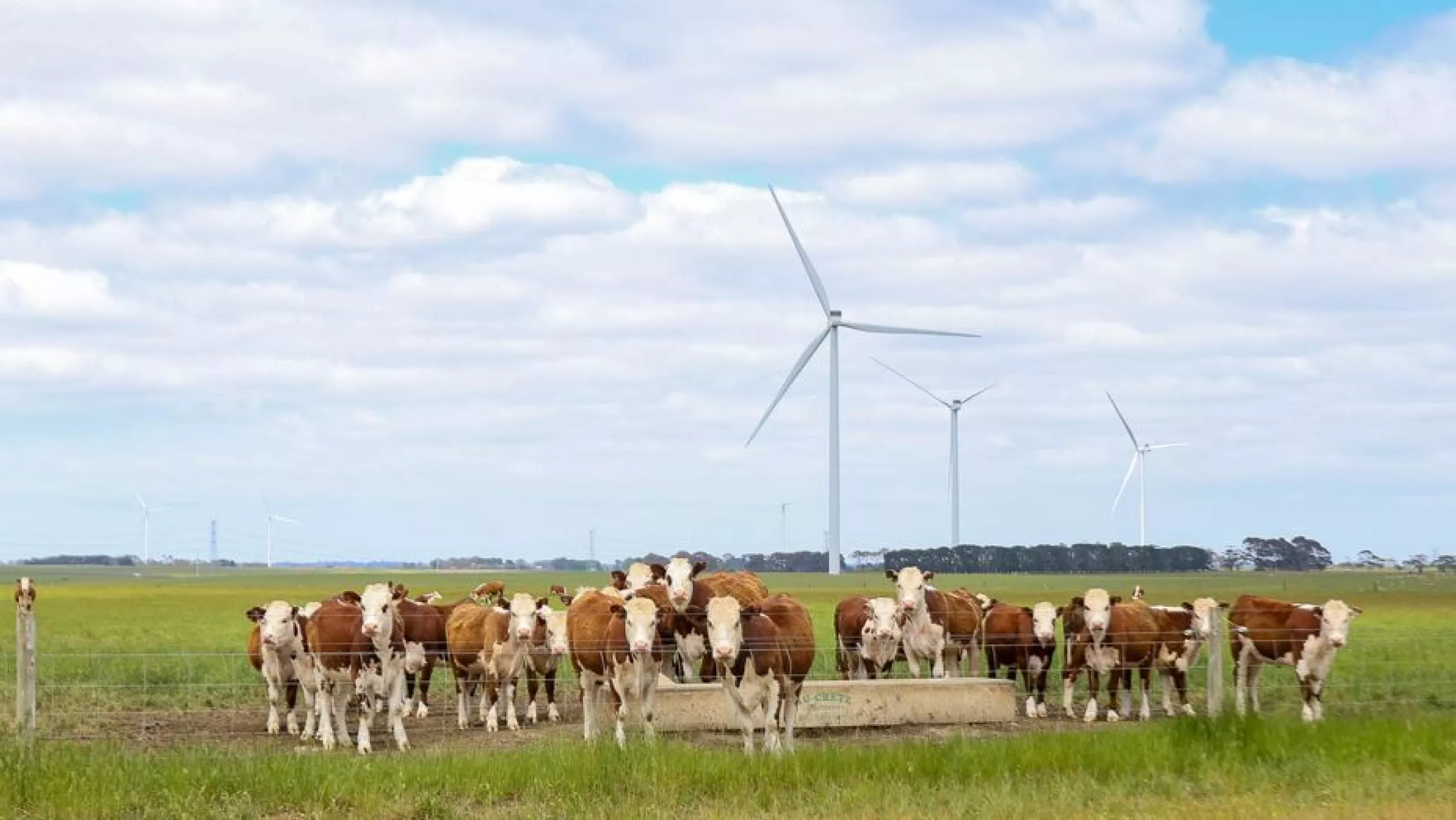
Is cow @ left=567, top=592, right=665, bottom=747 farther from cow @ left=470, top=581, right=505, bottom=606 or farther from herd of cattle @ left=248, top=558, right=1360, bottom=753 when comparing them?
cow @ left=470, top=581, right=505, bottom=606

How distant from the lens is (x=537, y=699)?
25.7 meters

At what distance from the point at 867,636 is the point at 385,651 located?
7.50 m

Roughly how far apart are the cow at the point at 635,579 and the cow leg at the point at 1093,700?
5921 mm

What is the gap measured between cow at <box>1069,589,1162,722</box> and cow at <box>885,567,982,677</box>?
198 cm

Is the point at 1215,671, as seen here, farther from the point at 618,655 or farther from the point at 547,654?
the point at 547,654

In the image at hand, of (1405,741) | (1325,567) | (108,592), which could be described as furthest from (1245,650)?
(1325,567)

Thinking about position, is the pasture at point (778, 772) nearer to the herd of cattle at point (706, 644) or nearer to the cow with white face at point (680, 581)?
the herd of cattle at point (706, 644)

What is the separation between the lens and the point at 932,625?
2500 cm

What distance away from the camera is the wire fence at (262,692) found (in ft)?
68.8

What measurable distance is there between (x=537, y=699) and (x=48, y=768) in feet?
40.1

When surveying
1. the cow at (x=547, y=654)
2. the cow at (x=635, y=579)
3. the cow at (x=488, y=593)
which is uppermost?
the cow at (x=635, y=579)

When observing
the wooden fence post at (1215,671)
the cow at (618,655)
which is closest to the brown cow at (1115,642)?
the wooden fence post at (1215,671)

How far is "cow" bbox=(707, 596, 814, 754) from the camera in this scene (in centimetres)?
1764

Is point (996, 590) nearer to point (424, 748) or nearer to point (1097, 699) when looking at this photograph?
point (1097, 699)
